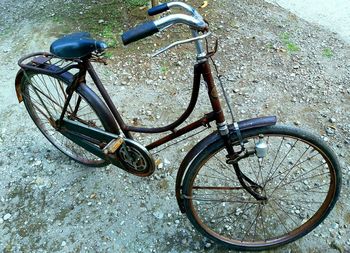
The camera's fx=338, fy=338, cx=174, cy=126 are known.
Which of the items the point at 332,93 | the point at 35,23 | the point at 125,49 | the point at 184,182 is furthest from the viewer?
the point at 35,23

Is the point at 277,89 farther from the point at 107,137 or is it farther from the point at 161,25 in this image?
the point at 161,25

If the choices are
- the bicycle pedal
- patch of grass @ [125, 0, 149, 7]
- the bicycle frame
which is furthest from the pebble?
patch of grass @ [125, 0, 149, 7]

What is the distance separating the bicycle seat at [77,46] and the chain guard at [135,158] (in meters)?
0.65

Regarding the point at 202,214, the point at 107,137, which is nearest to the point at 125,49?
the point at 107,137

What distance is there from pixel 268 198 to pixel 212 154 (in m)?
1.01

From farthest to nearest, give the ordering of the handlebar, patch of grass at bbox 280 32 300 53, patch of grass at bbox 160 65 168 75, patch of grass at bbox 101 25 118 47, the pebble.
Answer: patch of grass at bbox 101 25 118 47
patch of grass at bbox 280 32 300 53
patch of grass at bbox 160 65 168 75
the pebble
the handlebar

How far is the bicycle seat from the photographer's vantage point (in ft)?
6.80

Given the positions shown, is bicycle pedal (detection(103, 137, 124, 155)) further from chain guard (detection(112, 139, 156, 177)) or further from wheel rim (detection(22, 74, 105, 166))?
wheel rim (detection(22, 74, 105, 166))

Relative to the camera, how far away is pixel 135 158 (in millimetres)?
2457

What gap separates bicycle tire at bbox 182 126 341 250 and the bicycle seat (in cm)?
92

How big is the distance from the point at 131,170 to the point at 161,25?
1328 millimetres

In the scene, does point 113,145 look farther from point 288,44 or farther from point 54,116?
Answer: point 288,44

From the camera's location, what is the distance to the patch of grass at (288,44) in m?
3.97

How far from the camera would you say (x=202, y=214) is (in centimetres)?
269
